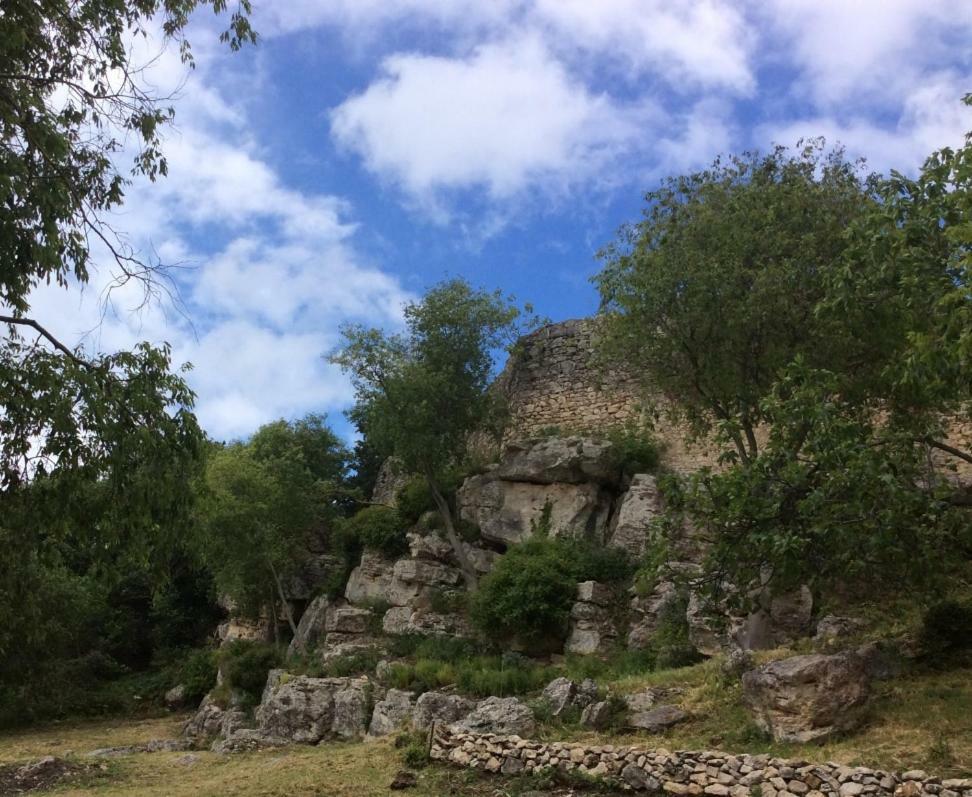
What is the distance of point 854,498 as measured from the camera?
977 cm

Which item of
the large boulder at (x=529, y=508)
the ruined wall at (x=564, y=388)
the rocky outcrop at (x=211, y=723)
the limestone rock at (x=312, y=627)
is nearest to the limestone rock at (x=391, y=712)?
the rocky outcrop at (x=211, y=723)

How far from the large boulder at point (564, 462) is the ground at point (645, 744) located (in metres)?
7.30

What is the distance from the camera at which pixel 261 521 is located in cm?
2178

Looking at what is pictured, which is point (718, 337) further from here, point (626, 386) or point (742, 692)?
point (626, 386)

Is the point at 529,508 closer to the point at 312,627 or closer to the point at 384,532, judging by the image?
the point at 384,532

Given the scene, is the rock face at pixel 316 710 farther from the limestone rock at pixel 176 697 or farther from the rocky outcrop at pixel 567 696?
the limestone rock at pixel 176 697

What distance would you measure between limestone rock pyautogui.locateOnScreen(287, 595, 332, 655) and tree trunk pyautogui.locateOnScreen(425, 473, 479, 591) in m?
3.37

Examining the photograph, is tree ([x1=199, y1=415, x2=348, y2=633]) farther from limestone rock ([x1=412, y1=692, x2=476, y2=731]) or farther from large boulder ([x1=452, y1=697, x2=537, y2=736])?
large boulder ([x1=452, y1=697, x2=537, y2=736])

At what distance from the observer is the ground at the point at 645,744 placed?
29.7 ft

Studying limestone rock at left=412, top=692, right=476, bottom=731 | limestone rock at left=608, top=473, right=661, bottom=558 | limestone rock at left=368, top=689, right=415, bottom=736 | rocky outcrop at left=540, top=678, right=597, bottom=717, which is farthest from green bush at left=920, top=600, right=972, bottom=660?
limestone rock at left=368, top=689, right=415, bottom=736

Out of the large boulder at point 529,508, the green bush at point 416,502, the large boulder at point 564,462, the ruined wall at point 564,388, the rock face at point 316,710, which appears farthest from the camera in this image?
the ruined wall at point 564,388

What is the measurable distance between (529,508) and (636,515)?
2.69 m

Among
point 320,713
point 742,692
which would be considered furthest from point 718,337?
point 320,713

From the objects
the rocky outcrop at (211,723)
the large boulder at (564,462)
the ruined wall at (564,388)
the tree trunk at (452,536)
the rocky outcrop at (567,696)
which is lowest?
the rocky outcrop at (211,723)
